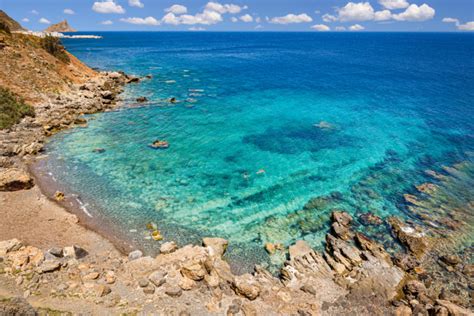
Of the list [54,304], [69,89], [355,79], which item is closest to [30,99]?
[69,89]

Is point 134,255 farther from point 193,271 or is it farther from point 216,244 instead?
point 216,244

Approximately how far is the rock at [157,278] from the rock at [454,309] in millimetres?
18364

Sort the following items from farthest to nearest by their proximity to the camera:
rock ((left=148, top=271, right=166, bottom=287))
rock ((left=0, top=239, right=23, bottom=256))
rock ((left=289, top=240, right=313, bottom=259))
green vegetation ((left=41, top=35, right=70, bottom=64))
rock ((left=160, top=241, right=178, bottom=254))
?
1. green vegetation ((left=41, top=35, right=70, bottom=64))
2. rock ((left=289, top=240, right=313, bottom=259))
3. rock ((left=160, top=241, right=178, bottom=254))
4. rock ((left=0, top=239, right=23, bottom=256))
5. rock ((left=148, top=271, right=166, bottom=287))

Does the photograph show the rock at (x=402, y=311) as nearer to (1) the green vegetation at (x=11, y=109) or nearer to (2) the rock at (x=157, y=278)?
(2) the rock at (x=157, y=278)

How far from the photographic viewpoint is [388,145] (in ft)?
152

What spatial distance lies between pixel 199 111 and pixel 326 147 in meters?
27.1

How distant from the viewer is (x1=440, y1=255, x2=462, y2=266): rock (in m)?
23.4

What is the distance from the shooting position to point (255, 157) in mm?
40438

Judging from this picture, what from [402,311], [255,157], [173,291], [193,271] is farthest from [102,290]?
[255,157]

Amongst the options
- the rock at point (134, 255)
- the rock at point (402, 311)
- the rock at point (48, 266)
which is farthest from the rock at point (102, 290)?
the rock at point (402, 311)

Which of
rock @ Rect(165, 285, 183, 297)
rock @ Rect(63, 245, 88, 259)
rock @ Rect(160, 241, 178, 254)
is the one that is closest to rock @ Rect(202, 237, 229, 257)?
rock @ Rect(160, 241, 178, 254)

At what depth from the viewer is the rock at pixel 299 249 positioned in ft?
77.7

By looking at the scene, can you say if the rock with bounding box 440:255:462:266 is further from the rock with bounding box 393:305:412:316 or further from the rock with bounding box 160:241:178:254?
the rock with bounding box 160:241:178:254

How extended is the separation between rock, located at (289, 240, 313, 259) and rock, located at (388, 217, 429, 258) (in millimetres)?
8964
